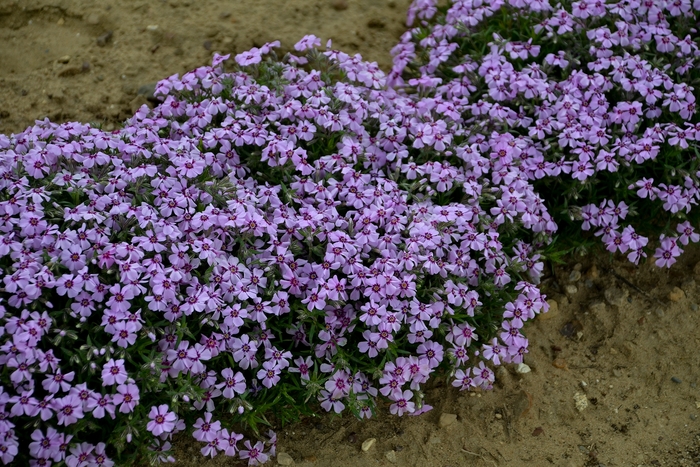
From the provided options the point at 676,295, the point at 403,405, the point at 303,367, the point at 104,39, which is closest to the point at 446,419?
the point at 403,405

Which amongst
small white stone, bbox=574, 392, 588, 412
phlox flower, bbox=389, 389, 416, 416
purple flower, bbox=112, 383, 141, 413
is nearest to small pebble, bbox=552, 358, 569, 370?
small white stone, bbox=574, 392, 588, 412

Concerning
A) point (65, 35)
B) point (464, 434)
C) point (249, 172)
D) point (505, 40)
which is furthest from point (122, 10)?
point (464, 434)

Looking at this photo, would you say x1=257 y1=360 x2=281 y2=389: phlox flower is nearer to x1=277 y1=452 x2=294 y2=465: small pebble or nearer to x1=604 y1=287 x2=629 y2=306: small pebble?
x1=277 y1=452 x2=294 y2=465: small pebble

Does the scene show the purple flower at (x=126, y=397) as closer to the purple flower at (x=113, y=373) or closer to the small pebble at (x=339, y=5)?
the purple flower at (x=113, y=373)

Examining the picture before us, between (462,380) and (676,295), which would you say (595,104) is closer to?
(676,295)

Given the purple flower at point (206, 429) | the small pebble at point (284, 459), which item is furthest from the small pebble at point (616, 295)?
the purple flower at point (206, 429)

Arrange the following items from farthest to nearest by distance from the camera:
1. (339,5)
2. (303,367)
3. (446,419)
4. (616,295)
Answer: (339,5)
(616,295)
(446,419)
(303,367)
